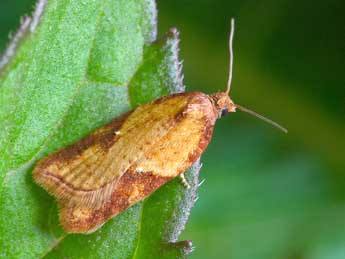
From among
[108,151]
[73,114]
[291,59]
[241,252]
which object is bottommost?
[241,252]

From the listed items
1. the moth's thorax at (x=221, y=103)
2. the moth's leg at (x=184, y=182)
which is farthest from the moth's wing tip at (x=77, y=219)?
the moth's thorax at (x=221, y=103)

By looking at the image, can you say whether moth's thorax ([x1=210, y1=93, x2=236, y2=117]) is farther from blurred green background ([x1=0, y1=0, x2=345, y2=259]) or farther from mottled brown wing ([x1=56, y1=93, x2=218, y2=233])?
blurred green background ([x1=0, y1=0, x2=345, y2=259])

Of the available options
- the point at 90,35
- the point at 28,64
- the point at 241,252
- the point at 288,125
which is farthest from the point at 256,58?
the point at 28,64

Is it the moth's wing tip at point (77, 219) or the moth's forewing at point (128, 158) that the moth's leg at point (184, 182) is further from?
the moth's wing tip at point (77, 219)

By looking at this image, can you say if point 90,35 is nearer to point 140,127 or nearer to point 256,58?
point 140,127

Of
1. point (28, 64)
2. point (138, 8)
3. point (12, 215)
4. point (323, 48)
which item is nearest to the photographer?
point (28, 64)

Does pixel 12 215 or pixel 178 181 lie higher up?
pixel 12 215
